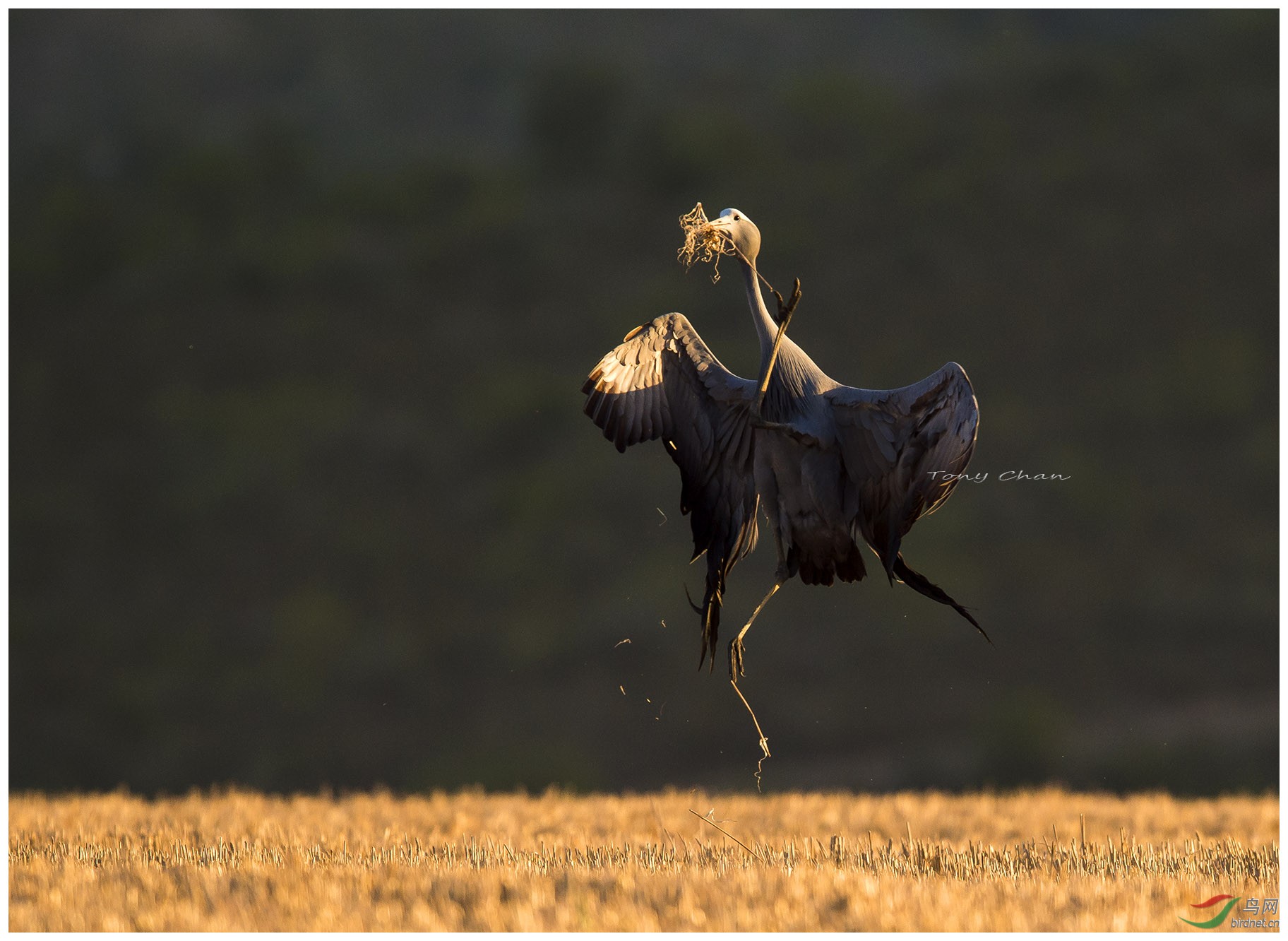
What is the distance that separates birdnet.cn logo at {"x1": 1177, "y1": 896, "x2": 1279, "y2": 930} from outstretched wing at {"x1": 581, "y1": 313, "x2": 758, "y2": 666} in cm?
230

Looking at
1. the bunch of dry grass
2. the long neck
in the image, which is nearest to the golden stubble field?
the long neck

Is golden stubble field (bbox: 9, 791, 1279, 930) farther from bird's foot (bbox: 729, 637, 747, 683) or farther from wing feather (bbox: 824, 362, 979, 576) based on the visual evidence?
wing feather (bbox: 824, 362, 979, 576)

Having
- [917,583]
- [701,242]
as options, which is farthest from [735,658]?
[701,242]

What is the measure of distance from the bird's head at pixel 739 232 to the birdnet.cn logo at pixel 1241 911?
3149 millimetres

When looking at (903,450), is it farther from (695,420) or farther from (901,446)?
(695,420)

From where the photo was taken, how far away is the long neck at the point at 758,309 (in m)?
6.05

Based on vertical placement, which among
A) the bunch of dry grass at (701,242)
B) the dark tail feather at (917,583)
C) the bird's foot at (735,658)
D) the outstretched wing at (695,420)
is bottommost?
the bird's foot at (735,658)

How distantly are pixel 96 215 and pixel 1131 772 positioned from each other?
28290 mm

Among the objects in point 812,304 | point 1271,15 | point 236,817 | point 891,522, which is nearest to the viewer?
point 891,522

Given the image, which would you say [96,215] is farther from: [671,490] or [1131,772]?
[1131,772]

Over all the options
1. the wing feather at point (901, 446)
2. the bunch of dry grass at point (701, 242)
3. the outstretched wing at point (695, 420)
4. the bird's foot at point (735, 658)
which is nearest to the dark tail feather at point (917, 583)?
the wing feather at point (901, 446)

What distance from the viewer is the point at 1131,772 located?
820 inches

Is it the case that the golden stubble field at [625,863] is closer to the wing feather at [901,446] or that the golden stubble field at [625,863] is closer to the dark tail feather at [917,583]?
the dark tail feather at [917,583]

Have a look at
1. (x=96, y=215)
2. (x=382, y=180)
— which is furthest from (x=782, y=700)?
(x=96, y=215)
